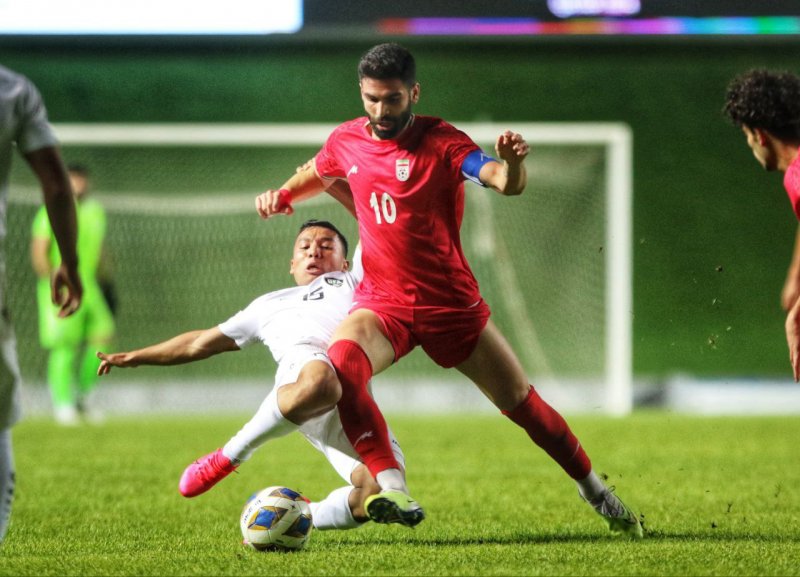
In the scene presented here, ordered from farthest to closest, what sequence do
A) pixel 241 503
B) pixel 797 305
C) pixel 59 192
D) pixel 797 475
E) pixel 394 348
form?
pixel 797 475, pixel 241 503, pixel 394 348, pixel 797 305, pixel 59 192

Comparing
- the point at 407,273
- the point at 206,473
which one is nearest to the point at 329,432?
the point at 206,473

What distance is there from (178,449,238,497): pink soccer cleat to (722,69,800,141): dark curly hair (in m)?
2.35

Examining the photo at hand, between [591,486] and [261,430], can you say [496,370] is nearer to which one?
[591,486]

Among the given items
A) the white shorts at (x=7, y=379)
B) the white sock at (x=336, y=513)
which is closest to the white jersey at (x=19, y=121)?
the white shorts at (x=7, y=379)

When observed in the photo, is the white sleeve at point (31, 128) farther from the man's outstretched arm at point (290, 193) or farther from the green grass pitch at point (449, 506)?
the man's outstretched arm at point (290, 193)

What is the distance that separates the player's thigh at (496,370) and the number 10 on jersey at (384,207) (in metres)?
0.59

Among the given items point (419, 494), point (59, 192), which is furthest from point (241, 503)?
point (59, 192)

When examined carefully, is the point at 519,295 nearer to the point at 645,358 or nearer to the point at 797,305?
the point at 645,358

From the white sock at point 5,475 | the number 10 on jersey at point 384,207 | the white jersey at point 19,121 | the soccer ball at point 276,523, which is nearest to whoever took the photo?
the white jersey at point 19,121

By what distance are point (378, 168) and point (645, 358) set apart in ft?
35.8

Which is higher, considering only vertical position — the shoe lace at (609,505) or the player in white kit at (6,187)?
the player in white kit at (6,187)

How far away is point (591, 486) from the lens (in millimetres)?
5465

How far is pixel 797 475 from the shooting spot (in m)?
7.87

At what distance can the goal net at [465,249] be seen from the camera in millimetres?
13711
